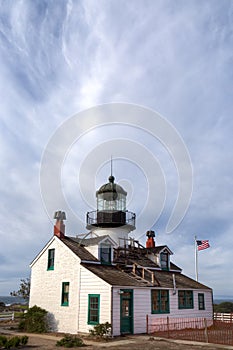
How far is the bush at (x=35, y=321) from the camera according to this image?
21484 mm

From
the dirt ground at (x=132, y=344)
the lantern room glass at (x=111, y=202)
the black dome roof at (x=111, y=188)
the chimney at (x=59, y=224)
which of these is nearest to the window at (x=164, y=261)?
the lantern room glass at (x=111, y=202)

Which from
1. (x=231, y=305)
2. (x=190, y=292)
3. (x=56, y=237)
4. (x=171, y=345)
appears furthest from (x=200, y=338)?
(x=231, y=305)

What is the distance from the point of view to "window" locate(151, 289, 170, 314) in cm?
2157

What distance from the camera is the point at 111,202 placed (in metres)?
28.6

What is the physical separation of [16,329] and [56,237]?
602cm

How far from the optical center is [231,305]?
139 feet

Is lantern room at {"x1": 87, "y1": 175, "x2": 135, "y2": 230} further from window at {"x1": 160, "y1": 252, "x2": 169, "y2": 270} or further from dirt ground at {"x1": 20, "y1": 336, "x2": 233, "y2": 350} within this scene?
dirt ground at {"x1": 20, "y1": 336, "x2": 233, "y2": 350}

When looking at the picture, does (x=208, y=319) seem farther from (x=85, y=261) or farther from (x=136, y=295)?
(x=85, y=261)

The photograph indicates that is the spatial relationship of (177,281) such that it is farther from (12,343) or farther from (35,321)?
(12,343)

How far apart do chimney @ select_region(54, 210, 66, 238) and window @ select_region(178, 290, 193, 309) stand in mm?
8677

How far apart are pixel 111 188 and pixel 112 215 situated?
7.14ft

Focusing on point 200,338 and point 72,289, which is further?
point 72,289

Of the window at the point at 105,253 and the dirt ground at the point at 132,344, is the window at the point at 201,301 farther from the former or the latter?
the dirt ground at the point at 132,344

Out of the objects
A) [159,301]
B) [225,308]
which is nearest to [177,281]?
[159,301]
